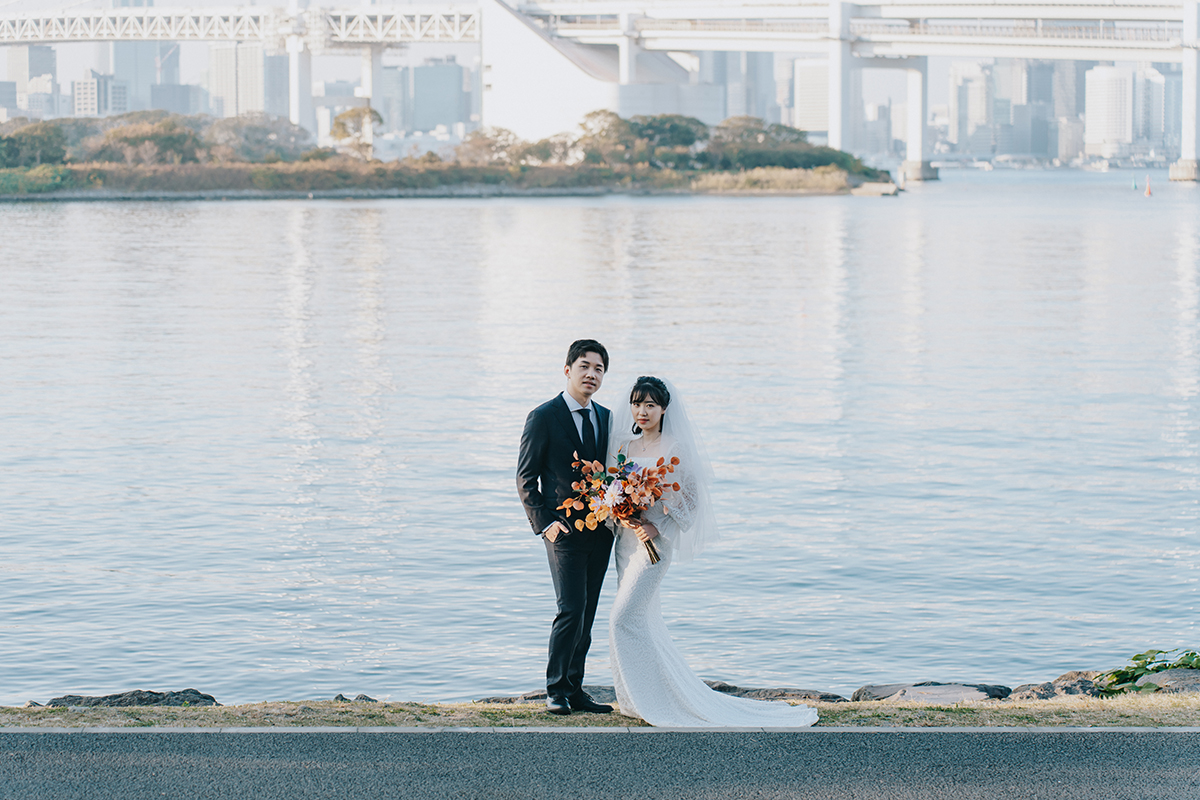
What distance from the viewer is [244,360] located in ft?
67.9

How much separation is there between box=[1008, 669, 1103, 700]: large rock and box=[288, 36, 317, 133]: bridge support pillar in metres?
125

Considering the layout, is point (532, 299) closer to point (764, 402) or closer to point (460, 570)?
point (764, 402)

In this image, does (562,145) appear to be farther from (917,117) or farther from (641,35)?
(917,117)

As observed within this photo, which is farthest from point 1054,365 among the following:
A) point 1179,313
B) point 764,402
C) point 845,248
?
point 845,248

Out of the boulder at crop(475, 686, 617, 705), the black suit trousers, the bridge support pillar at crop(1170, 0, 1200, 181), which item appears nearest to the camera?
the black suit trousers

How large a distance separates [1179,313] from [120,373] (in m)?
18.1

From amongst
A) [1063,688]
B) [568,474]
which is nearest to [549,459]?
[568,474]

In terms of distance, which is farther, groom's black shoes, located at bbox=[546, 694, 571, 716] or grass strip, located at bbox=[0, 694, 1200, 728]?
groom's black shoes, located at bbox=[546, 694, 571, 716]

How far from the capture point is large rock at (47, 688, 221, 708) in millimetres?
6587

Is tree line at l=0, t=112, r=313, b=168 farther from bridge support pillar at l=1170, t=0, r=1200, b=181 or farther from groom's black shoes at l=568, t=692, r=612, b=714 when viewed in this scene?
groom's black shoes at l=568, t=692, r=612, b=714

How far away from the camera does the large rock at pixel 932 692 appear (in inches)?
269

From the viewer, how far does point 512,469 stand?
1348 centimetres

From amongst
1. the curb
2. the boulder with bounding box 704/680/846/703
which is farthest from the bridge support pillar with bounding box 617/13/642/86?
the curb

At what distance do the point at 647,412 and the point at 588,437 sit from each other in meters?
0.34
